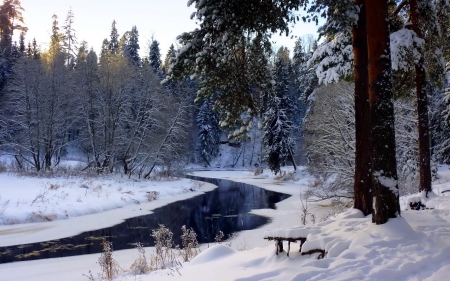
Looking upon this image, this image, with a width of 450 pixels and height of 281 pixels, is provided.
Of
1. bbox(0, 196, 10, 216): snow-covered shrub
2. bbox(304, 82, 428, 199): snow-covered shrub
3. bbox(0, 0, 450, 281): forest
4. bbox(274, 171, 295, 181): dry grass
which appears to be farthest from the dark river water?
bbox(274, 171, 295, 181): dry grass

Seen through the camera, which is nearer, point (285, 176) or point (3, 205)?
point (3, 205)

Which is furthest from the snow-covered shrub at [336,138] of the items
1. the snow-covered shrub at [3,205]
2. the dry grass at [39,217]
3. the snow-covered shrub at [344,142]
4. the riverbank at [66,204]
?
the snow-covered shrub at [3,205]

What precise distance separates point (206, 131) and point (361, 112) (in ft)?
164

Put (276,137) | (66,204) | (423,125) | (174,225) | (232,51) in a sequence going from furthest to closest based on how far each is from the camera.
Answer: (276,137) < (66,204) < (174,225) < (423,125) < (232,51)

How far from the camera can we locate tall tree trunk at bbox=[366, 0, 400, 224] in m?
5.59

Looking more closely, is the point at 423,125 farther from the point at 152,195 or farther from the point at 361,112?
the point at 152,195

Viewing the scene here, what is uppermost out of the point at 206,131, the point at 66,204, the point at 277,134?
the point at 206,131

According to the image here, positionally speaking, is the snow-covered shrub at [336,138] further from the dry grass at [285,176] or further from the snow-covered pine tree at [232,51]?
the dry grass at [285,176]

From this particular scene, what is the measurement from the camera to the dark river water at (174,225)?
11.3 metres

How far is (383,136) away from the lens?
561 cm

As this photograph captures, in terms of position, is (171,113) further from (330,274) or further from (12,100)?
(330,274)

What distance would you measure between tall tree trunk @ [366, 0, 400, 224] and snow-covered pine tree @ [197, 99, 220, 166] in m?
49.9

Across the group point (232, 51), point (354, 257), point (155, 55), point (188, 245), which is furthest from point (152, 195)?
point (155, 55)

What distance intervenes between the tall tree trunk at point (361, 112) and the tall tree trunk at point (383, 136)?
130cm
